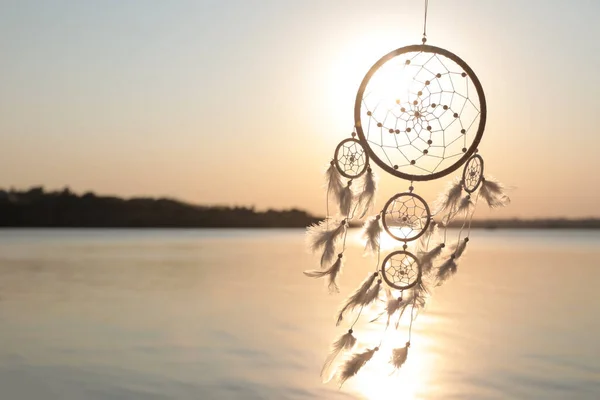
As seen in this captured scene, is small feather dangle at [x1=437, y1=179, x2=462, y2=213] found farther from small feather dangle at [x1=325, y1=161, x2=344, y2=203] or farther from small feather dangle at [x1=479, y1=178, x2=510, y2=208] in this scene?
small feather dangle at [x1=325, y1=161, x2=344, y2=203]

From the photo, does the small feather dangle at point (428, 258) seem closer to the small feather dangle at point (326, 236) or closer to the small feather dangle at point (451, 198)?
the small feather dangle at point (451, 198)

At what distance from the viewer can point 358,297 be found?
3891 mm

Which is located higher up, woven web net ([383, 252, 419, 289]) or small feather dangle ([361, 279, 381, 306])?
woven web net ([383, 252, 419, 289])

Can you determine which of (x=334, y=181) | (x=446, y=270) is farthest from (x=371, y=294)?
(x=334, y=181)

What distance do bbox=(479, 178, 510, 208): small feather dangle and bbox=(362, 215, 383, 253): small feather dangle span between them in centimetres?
59

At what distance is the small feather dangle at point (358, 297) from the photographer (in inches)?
153

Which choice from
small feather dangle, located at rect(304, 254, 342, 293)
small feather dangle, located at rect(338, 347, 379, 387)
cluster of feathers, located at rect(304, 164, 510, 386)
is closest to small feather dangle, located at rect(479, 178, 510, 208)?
cluster of feathers, located at rect(304, 164, 510, 386)

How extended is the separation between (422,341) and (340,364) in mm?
8424

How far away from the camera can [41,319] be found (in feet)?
44.2

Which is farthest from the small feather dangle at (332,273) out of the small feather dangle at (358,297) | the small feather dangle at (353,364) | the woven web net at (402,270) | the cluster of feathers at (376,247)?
the small feather dangle at (353,364)

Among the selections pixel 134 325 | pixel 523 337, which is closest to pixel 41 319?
pixel 134 325

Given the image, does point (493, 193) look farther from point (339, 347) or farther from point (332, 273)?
point (339, 347)

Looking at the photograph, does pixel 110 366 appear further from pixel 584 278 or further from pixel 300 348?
pixel 584 278

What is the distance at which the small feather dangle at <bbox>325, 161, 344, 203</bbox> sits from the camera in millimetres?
3846
